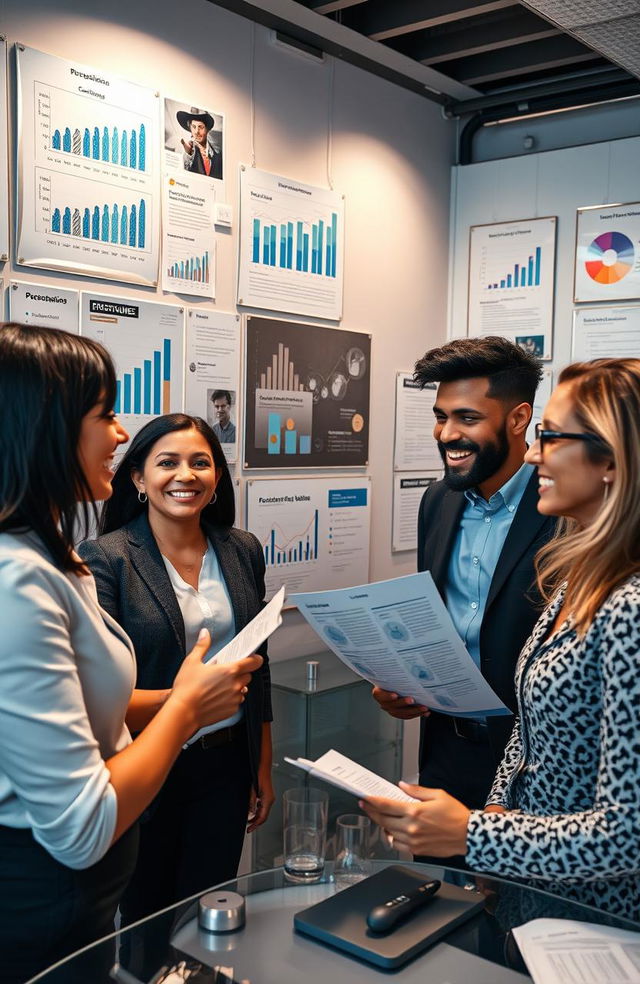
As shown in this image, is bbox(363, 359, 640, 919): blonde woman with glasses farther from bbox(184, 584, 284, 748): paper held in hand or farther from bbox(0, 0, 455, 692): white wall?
bbox(0, 0, 455, 692): white wall

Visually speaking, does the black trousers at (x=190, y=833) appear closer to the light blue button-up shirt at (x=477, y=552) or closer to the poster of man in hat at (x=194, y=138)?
the light blue button-up shirt at (x=477, y=552)

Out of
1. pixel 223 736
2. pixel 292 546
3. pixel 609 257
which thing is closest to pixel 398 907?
pixel 223 736

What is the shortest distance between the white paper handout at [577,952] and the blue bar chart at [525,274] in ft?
11.4

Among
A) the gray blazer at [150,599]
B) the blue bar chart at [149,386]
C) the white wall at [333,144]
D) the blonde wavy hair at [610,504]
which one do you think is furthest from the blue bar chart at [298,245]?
the blonde wavy hair at [610,504]

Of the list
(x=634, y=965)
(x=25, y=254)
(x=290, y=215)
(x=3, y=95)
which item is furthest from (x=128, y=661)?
(x=290, y=215)

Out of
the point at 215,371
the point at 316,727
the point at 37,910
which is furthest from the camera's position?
the point at 316,727

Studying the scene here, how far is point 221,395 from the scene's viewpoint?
3.42m

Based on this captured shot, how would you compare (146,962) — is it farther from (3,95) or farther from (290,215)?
(290,215)

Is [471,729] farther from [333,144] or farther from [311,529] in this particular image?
[333,144]

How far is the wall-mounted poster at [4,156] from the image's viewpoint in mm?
2641

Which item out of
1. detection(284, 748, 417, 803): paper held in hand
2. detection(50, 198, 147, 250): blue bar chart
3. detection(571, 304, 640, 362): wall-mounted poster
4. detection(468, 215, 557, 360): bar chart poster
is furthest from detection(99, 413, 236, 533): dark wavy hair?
detection(468, 215, 557, 360): bar chart poster

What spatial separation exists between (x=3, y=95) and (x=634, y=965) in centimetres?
267

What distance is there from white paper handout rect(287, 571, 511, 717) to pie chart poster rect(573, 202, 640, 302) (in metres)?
2.65

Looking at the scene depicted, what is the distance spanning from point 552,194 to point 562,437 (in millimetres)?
3097
